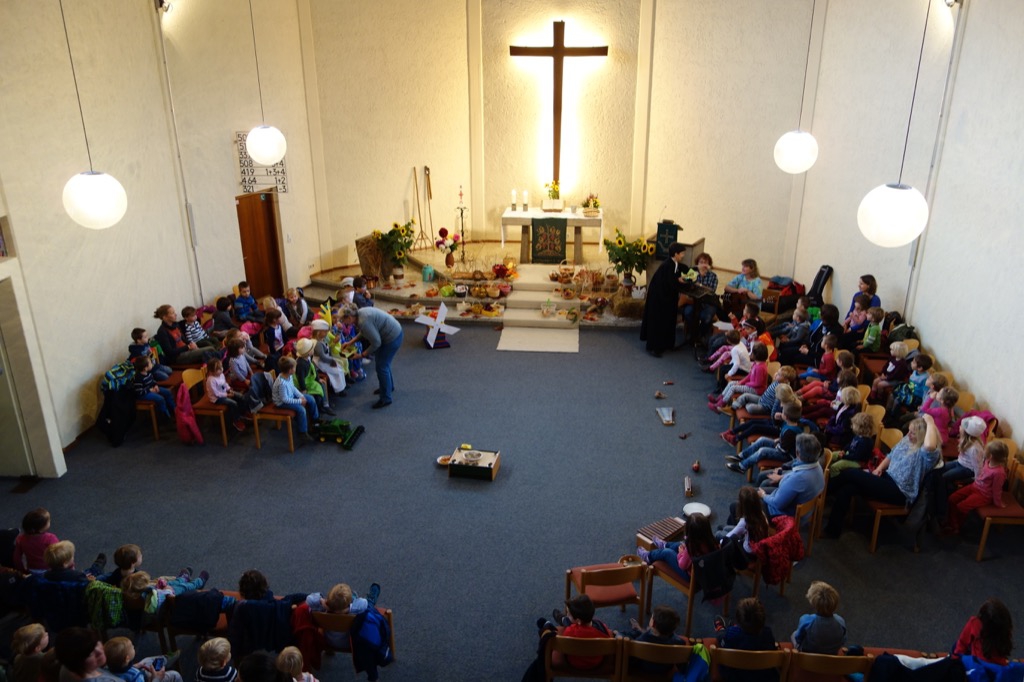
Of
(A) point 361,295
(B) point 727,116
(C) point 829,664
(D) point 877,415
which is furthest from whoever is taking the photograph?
(B) point 727,116

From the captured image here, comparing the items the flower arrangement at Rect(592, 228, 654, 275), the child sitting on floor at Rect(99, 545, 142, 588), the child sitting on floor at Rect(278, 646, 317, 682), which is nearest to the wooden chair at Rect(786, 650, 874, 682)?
the child sitting on floor at Rect(278, 646, 317, 682)

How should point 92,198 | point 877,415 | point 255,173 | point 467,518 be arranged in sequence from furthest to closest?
point 255,173 → point 877,415 → point 467,518 → point 92,198

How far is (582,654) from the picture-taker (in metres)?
4.54

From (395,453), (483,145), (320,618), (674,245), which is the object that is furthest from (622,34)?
(320,618)

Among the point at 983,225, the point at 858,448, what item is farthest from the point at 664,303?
the point at 858,448

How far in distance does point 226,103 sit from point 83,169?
120 inches

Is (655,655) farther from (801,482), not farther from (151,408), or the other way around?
(151,408)

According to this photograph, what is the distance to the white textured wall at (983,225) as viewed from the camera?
7.11 m

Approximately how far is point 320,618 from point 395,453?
3271mm

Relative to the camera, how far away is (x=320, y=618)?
4.76m

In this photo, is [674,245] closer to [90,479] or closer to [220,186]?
[220,186]

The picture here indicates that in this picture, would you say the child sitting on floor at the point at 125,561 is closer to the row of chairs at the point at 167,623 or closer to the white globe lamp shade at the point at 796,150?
the row of chairs at the point at 167,623

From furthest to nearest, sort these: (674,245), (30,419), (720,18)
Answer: (720,18) < (674,245) < (30,419)

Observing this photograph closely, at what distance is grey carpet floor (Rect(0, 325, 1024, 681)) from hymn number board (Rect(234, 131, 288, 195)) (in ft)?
13.9
